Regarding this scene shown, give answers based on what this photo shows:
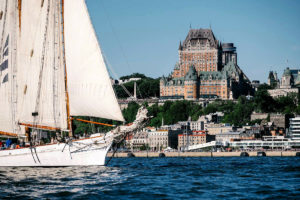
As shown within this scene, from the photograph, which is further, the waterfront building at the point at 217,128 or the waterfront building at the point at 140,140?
the waterfront building at the point at 217,128

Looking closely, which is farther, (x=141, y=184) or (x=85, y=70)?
(x=85, y=70)

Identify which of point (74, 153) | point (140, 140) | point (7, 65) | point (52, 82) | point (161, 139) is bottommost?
point (74, 153)

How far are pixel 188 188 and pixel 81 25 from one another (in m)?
16.0

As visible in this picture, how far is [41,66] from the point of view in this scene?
5222 centimetres

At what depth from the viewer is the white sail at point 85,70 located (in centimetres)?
4825

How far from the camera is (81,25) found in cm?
4925

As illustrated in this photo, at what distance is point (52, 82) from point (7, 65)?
13.5ft

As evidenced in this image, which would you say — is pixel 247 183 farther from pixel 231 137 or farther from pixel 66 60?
pixel 231 137

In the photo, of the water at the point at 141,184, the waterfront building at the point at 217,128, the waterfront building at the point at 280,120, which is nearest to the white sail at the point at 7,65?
the water at the point at 141,184

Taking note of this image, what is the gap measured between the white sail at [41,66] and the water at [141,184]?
4.59 metres

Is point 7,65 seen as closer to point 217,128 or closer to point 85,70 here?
point 85,70

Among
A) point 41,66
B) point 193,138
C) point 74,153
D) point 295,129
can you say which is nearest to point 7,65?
point 41,66

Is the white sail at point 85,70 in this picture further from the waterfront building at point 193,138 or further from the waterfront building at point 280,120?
the waterfront building at point 280,120

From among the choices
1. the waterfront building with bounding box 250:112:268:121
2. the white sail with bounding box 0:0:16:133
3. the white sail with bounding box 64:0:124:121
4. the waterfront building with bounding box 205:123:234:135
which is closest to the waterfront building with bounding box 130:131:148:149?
the waterfront building with bounding box 205:123:234:135
